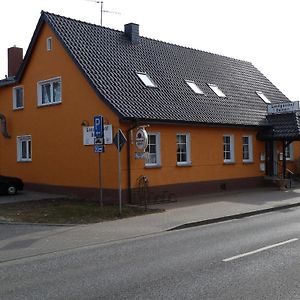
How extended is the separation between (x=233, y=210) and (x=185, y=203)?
2846 millimetres

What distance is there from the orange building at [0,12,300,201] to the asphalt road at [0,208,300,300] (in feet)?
20.6

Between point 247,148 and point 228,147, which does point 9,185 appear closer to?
point 228,147

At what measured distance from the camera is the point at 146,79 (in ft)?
71.8

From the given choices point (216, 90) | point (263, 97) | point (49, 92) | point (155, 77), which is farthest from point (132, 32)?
point (263, 97)

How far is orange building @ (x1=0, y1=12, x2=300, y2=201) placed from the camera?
1953cm

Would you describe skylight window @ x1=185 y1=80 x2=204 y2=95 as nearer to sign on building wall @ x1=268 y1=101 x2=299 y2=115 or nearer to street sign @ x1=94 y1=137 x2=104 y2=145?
sign on building wall @ x1=268 y1=101 x2=299 y2=115

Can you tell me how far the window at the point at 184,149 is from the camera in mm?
21328

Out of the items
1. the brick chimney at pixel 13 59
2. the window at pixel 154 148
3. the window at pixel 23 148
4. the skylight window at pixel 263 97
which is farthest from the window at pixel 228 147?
the brick chimney at pixel 13 59

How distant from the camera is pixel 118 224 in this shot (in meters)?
13.9

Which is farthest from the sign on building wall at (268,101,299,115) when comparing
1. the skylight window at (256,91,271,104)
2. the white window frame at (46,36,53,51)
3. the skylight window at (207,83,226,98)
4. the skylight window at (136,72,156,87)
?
the white window frame at (46,36,53,51)

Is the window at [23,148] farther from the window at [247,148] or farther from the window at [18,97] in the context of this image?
the window at [247,148]

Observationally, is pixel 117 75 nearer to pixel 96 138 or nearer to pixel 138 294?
pixel 96 138


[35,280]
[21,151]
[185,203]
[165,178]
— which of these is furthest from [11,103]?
[35,280]

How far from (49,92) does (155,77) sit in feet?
15.8
